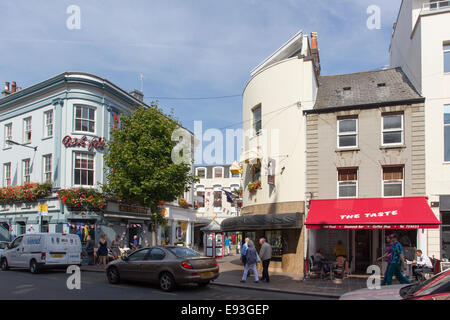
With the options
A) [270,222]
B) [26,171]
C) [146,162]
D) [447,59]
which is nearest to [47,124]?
[26,171]

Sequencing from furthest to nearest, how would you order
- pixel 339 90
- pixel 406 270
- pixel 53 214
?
pixel 53 214, pixel 339 90, pixel 406 270

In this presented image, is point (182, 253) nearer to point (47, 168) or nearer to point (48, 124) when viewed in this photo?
point (47, 168)

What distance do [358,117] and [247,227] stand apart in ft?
23.1

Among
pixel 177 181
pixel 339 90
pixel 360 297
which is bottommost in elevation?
pixel 360 297

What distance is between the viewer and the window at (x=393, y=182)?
55.8 feet

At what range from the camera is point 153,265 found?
12.8m

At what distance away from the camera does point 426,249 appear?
15953 millimetres

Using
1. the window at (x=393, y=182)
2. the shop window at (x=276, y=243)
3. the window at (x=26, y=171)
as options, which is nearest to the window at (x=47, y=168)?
the window at (x=26, y=171)

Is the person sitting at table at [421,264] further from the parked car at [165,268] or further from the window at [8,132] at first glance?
the window at [8,132]

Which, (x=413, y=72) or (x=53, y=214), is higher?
(x=413, y=72)

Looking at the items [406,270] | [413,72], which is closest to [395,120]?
[413,72]

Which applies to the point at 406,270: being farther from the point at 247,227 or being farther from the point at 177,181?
the point at 177,181

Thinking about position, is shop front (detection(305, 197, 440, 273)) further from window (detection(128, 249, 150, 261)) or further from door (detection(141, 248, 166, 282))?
window (detection(128, 249, 150, 261))

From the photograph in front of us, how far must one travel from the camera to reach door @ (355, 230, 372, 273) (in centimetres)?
1817
